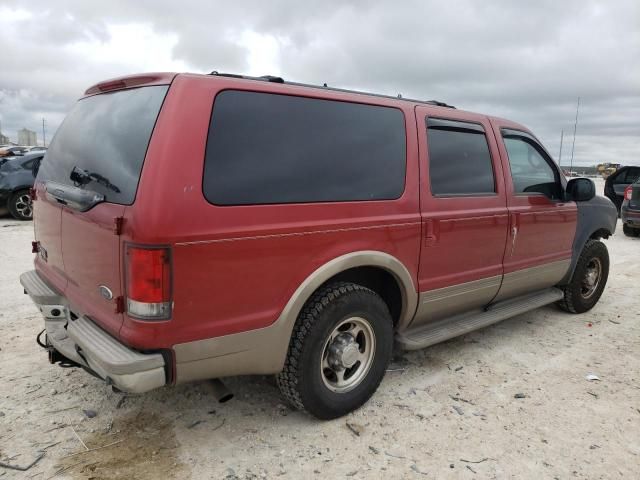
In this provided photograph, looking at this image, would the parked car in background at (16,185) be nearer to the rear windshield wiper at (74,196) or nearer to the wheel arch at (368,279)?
the rear windshield wiper at (74,196)

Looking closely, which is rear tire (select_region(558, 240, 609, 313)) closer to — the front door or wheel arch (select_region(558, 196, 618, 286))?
wheel arch (select_region(558, 196, 618, 286))

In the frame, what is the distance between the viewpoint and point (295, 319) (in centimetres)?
265

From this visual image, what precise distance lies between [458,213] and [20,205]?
10243 mm

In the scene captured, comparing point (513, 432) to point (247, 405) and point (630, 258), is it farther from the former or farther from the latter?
point (630, 258)

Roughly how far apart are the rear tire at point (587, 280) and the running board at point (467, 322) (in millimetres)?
368

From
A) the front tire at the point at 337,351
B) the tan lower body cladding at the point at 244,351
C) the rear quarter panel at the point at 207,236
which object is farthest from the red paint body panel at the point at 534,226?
the rear quarter panel at the point at 207,236

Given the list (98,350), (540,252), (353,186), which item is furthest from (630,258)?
(98,350)

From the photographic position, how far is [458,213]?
11.3 ft

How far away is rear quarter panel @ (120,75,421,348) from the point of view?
7.11ft

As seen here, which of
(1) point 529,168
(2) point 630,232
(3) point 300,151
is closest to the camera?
(3) point 300,151

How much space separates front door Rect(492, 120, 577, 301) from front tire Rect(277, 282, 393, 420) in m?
1.51

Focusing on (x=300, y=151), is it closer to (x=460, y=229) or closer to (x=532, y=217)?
(x=460, y=229)

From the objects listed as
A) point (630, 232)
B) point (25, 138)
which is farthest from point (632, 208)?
point (25, 138)

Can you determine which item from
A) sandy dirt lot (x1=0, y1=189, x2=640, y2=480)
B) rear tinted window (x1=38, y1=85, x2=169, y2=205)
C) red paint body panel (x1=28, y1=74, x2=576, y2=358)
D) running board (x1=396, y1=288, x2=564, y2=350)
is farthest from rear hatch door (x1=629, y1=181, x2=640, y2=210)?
rear tinted window (x1=38, y1=85, x2=169, y2=205)
